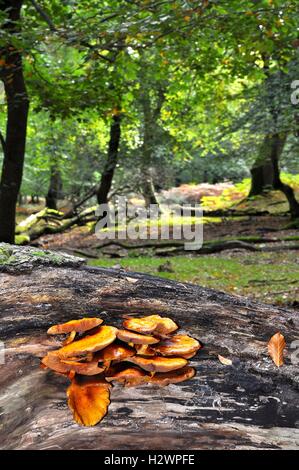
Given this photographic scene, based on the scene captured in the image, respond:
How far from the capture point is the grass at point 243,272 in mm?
8831

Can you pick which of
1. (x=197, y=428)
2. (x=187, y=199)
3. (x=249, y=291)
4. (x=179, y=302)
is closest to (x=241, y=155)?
(x=249, y=291)

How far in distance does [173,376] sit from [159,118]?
21555mm

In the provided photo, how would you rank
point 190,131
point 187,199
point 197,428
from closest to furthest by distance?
point 197,428 → point 190,131 → point 187,199

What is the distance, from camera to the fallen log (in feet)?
5.57

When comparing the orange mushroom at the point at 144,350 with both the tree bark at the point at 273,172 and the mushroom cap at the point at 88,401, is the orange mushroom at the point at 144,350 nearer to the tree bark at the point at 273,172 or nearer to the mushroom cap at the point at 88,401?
the mushroom cap at the point at 88,401

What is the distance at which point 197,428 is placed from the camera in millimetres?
1734

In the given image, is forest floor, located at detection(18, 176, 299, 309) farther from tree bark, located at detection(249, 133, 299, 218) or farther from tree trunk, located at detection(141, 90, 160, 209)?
tree trunk, located at detection(141, 90, 160, 209)

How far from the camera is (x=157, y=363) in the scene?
188 cm

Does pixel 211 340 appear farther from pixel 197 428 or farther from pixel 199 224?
pixel 199 224

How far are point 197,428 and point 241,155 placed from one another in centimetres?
1628

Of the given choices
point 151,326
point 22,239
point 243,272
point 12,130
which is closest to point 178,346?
point 151,326

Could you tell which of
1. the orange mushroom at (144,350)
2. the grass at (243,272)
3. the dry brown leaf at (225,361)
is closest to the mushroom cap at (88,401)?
the orange mushroom at (144,350)

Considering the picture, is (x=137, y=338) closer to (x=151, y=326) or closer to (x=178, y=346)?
(x=151, y=326)

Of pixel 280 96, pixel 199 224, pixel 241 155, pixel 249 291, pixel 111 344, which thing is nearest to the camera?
pixel 111 344
